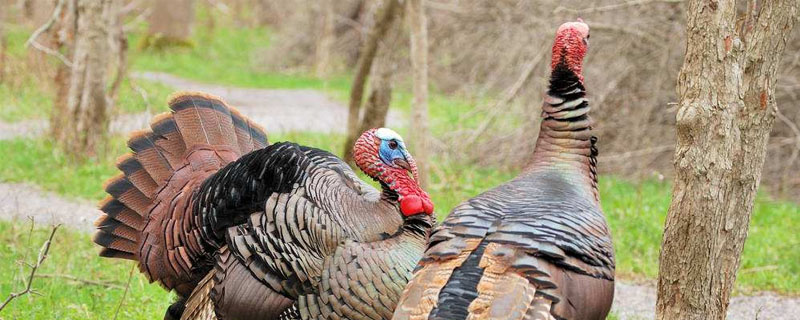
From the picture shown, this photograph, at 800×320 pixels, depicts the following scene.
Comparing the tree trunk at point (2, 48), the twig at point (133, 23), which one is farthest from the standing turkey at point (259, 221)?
the tree trunk at point (2, 48)

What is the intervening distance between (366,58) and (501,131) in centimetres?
266

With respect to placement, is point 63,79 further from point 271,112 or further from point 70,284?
point 271,112

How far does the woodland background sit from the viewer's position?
20.8 ft

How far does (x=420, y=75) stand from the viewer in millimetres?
7500

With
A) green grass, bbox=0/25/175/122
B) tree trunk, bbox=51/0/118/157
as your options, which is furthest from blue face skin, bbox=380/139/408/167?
green grass, bbox=0/25/175/122

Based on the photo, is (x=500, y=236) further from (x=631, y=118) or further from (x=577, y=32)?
(x=631, y=118)

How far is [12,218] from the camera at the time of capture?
7.00 m

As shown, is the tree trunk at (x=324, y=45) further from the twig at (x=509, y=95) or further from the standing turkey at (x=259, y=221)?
the standing turkey at (x=259, y=221)

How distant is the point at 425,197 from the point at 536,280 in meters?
1.37

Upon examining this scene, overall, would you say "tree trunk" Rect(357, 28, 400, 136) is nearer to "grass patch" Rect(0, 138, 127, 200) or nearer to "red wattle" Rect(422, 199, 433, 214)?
"grass patch" Rect(0, 138, 127, 200)

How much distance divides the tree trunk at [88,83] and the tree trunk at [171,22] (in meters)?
12.3

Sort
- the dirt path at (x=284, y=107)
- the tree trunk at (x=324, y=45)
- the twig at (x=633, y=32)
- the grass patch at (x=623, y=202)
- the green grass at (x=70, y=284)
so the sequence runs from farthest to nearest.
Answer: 1. the tree trunk at (x=324, y=45)
2. the dirt path at (x=284, y=107)
3. the twig at (x=633, y=32)
4. the grass patch at (x=623, y=202)
5. the green grass at (x=70, y=284)

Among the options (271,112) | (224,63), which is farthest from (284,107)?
(224,63)

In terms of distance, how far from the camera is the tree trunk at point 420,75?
7.27m
